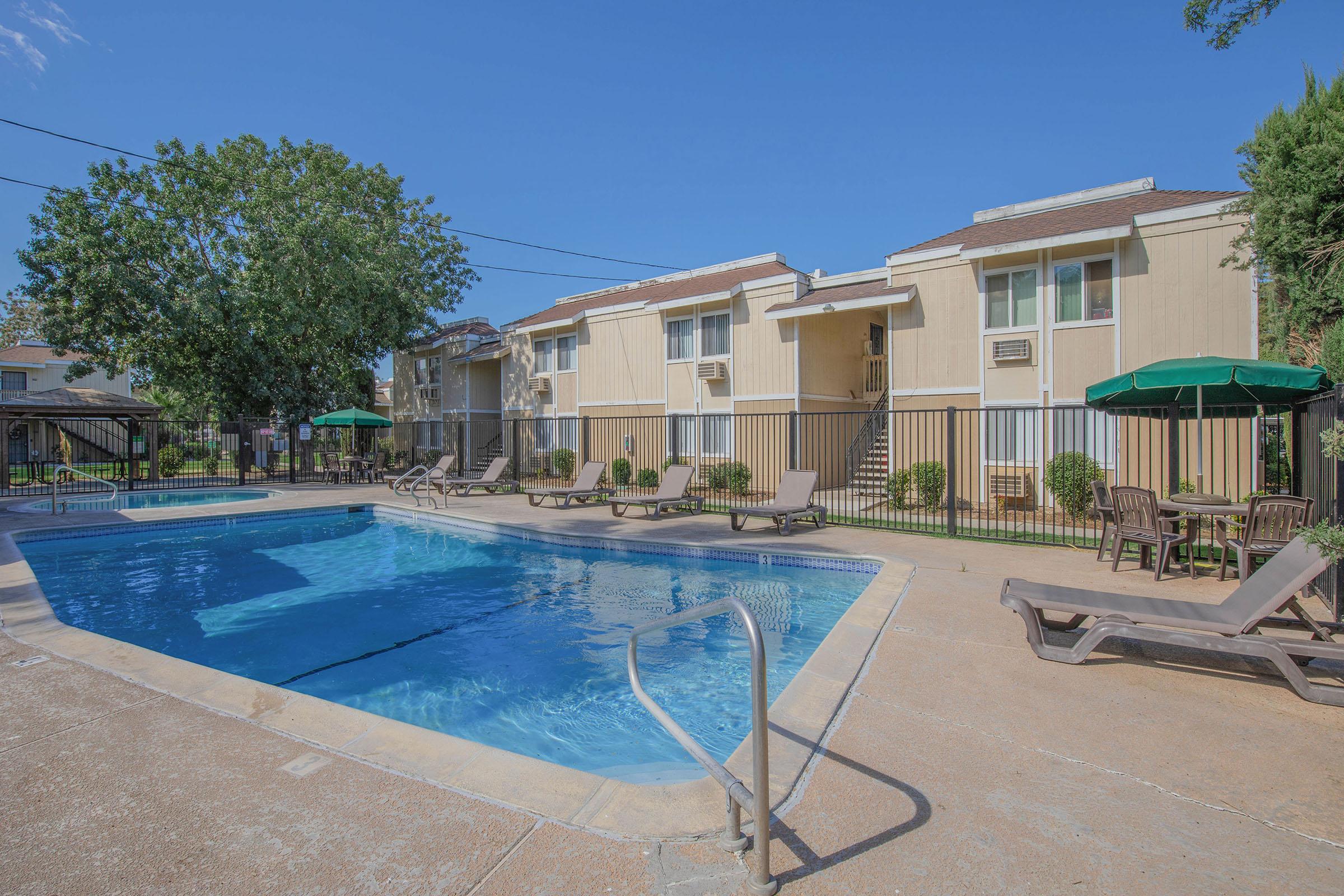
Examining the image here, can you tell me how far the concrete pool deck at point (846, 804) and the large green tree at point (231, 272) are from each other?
20017mm

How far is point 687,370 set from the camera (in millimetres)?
18875

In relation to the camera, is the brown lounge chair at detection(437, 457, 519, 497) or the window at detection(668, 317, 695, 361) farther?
the window at detection(668, 317, 695, 361)

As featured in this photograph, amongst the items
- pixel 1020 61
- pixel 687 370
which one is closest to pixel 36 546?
pixel 687 370

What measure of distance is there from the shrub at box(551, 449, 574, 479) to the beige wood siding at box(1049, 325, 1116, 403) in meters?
13.7

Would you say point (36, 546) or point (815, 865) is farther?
point (36, 546)

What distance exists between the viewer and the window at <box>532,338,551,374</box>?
895 inches

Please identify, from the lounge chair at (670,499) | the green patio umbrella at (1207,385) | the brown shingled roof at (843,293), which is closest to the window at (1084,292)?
the brown shingled roof at (843,293)

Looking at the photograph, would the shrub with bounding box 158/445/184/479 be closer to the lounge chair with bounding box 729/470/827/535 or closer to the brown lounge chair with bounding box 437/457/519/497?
the brown lounge chair with bounding box 437/457/519/497

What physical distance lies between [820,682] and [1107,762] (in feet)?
4.86

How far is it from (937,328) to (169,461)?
28.3 meters

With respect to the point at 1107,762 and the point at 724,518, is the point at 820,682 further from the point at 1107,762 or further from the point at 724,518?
the point at 724,518

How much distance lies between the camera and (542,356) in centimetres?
2303

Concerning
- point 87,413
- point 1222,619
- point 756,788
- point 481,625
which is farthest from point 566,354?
point 756,788

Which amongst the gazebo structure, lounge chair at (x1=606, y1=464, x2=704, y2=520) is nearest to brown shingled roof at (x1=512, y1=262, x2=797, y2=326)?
lounge chair at (x1=606, y1=464, x2=704, y2=520)
